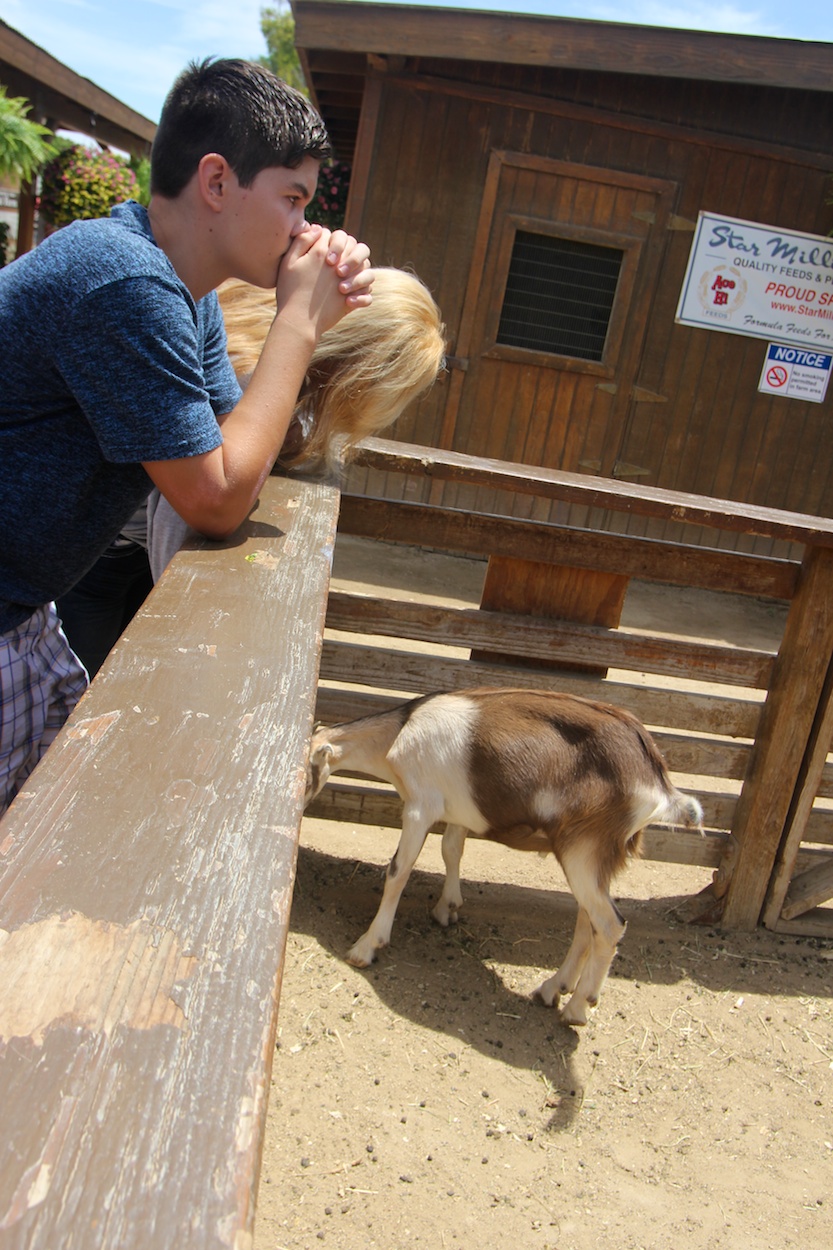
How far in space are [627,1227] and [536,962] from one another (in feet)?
3.44

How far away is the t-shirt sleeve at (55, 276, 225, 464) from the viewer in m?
1.25

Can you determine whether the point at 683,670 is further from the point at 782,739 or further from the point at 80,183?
the point at 80,183

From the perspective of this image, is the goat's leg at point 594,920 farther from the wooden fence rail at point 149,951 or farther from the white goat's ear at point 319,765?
the wooden fence rail at point 149,951

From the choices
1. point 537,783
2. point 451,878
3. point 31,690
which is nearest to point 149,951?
point 31,690

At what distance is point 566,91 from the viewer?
763cm

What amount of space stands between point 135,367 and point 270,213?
45cm

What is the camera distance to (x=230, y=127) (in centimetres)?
149

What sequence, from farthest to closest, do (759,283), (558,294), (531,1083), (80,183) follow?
(80,183) < (759,283) < (558,294) < (531,1083)

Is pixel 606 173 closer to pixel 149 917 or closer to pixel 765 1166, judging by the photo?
pixel 765 1166

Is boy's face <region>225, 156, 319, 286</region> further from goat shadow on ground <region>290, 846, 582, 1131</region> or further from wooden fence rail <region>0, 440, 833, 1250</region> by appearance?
goat shadow on ground <region>290, 846, 582, 1131</region>

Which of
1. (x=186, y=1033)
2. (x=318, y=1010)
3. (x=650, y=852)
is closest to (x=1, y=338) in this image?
(x=186, y=1033)

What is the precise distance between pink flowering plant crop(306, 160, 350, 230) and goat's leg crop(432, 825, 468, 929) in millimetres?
7693

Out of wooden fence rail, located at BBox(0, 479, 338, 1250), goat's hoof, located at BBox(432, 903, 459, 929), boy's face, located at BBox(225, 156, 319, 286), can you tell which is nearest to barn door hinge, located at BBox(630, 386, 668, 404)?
goat's hoof, located at BBox(432, 903, 459, 929)

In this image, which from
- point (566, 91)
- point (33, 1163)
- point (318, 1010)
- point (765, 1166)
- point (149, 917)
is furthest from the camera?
point (566, 91)
